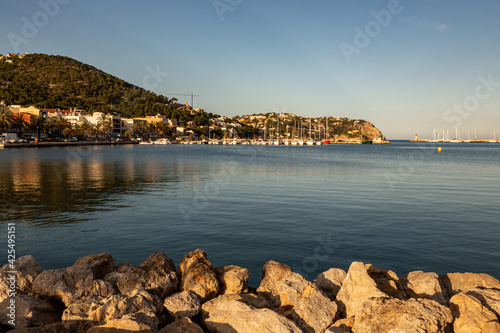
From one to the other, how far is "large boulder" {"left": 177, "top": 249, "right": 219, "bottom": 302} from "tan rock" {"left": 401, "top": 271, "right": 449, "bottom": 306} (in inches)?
188

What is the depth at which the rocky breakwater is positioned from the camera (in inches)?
252

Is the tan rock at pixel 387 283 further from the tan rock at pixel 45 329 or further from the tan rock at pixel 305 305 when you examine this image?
the tan rock at pixel 45 329

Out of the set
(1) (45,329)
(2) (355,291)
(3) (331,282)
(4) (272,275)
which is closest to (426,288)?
(2) (355,291)

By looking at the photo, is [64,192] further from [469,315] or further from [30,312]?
[469,315]

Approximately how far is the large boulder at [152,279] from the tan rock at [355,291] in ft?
13.3

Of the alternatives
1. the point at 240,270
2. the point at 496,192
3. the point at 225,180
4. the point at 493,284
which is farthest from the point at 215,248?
the point at 496,192

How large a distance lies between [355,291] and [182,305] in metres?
3.80

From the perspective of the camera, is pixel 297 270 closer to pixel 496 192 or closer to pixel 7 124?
pixel 496 192

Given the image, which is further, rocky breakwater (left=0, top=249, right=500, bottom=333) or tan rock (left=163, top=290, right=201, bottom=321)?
tan rock (left=163, top=290, right=201, bottom=321)

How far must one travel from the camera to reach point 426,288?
8.51m

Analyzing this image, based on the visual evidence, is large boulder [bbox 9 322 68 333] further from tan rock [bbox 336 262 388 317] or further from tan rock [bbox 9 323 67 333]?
tan rock [bbox 336 262 388 317]

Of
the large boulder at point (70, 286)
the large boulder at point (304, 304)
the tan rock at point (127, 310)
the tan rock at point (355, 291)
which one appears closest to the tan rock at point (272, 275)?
the large boulder at point (304, 304)

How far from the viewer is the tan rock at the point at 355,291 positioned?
760 cm

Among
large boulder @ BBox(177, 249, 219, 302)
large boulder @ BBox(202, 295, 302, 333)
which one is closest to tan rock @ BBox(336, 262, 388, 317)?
large boulder @ BBox(202, 295, 302, 333)
